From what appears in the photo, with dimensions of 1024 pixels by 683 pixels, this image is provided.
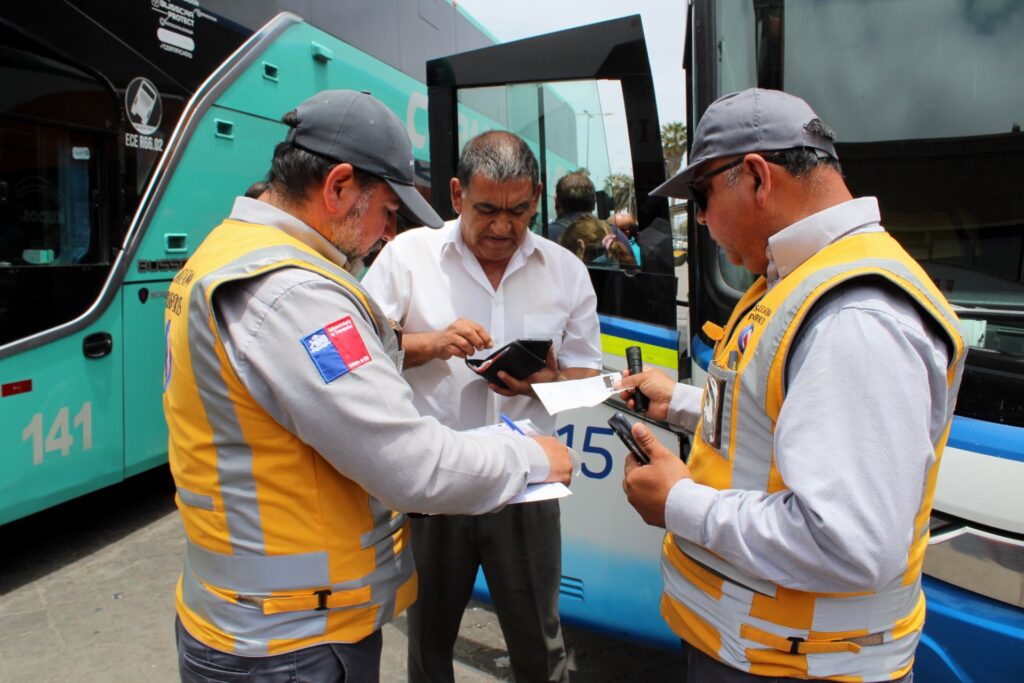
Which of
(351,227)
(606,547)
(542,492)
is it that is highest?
(351,227)

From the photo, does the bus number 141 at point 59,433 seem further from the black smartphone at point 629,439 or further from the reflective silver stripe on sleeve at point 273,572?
the black smartphone at point 629,439

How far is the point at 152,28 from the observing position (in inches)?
162

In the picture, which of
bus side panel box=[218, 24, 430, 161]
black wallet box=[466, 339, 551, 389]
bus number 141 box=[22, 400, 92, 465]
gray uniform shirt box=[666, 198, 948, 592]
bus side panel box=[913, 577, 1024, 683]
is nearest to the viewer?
gray uniform shirt box=[666, 198, 948, 592]

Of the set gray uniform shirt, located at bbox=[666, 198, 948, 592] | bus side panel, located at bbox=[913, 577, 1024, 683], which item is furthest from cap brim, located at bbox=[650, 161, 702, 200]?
bus side panel, located at bbox=[913, 577, 1024, 683]

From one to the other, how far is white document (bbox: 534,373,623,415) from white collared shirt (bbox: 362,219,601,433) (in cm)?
26

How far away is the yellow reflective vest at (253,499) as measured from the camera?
129cm

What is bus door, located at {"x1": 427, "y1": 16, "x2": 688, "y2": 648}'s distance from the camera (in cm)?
264

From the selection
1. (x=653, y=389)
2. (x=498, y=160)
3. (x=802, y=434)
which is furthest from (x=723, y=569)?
(x=498, y=160)

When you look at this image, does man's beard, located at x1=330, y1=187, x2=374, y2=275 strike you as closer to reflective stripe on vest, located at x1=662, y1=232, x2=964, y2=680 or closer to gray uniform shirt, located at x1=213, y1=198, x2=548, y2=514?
gray uniform shirt, located at x1=213, y1=198, x2=548, y2=514

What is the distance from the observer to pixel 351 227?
1.48 metres

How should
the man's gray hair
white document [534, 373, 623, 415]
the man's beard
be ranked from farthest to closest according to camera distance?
the man's gray hair → white document [534, 373, 623, 415] → the man's beard

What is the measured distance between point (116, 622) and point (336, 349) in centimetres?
287

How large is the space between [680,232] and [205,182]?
3062 millimetres

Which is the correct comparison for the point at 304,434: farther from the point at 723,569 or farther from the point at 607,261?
the point at 607,261
